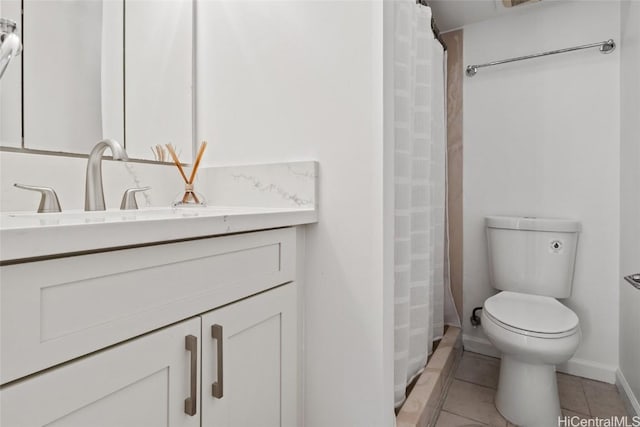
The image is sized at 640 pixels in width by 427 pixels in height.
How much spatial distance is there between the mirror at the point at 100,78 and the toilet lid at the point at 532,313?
4.83ft

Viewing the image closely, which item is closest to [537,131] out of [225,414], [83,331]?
[225,414]

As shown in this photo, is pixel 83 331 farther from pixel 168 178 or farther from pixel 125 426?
pixel 168 178

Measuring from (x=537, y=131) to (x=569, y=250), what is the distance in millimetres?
663

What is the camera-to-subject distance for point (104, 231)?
0.55 metres

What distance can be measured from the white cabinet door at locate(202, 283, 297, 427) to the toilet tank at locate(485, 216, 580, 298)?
132 cm

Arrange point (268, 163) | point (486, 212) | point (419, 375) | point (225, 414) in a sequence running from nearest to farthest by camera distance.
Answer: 1. point (225, 414)
2. point (268, 163)
3. point (419, 375)
4. point (486, 212)

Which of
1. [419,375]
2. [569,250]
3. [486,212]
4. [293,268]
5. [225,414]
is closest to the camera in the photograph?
[225,414]

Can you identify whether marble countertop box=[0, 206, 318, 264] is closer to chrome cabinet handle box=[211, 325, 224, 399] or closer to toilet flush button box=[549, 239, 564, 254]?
chrome cabinet handle box=[211, 325, 224, 399]

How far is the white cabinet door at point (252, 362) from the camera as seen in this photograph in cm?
76

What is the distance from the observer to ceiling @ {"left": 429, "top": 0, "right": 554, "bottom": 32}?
1.86m

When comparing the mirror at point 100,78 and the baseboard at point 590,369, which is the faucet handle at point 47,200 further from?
the baseboard at point 590,369

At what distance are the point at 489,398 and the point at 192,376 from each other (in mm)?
1490

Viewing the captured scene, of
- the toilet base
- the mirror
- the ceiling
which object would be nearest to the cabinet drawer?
the mirror

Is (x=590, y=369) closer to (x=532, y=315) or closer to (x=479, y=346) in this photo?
(x=479, y=346)
